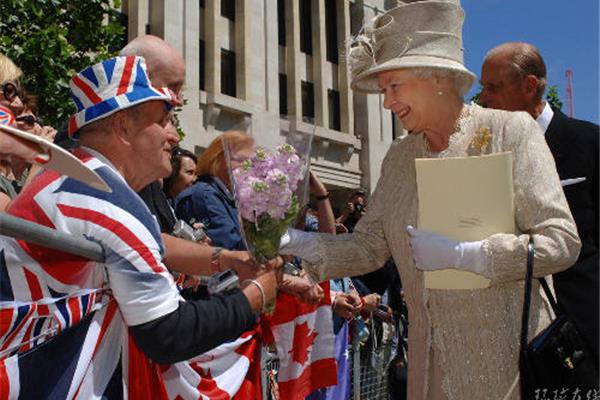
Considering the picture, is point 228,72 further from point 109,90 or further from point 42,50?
point 109,90

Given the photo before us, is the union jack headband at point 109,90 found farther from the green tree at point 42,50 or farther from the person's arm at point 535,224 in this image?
the green tree at point 42,50

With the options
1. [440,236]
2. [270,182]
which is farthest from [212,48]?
[440,236]

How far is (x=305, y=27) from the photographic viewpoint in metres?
24.6

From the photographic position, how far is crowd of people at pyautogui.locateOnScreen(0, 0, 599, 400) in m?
2.09

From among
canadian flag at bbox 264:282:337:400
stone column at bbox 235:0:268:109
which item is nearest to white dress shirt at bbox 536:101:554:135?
canadian flag at bbox 264:282:337:400

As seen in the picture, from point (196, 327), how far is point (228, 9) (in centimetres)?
2030

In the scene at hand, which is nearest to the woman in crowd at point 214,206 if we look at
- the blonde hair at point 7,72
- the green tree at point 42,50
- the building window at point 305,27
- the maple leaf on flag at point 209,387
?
the maple leaf on flag at point 209,387

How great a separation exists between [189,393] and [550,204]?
1566mm

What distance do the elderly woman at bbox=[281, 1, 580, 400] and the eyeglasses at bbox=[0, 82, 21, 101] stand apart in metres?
1.77

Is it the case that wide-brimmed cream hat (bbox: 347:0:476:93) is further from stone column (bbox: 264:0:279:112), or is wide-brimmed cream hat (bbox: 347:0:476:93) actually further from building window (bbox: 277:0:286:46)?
Answer: building window (bbox: 277:0:286:46)

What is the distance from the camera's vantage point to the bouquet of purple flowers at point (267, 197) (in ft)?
9.00

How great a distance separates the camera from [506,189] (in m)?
2.54

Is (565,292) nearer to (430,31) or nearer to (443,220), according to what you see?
(443,220)

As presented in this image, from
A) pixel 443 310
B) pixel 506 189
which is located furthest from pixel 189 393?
pixel 506 189
